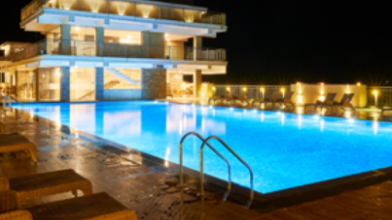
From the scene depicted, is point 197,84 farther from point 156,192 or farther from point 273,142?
point 156,192

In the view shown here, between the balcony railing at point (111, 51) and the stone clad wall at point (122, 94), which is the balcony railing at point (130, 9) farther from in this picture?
the stone clad wall at point (122, 94)

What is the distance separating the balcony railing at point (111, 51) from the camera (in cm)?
2352

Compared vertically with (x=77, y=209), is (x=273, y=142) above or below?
below

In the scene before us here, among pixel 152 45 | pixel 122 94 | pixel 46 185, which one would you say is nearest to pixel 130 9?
pixel 152 45

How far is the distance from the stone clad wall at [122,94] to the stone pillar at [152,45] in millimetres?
2915

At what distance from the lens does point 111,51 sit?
25.6 metres

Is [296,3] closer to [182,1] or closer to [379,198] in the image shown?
[182,1]

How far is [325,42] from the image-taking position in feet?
212

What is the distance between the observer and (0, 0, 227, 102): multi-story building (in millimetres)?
23688

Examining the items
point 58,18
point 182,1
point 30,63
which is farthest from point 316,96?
point 30,63

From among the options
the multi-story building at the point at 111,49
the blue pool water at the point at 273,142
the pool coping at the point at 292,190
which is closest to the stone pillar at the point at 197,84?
the multi-story building at the point at 111,49

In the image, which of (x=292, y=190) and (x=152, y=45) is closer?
(x=292, y=190)

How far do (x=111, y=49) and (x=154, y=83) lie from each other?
4.47 m

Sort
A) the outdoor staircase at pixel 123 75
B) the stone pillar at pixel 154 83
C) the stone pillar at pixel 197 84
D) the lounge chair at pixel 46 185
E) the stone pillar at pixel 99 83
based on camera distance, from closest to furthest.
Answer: the lounge chair at pixel 46 185, the stone pillar at pixel 99 83, the outdoor staircase at pixel 123 75, the stone pillar at pixel 154 83, the stone pillar at pixel 197 84
